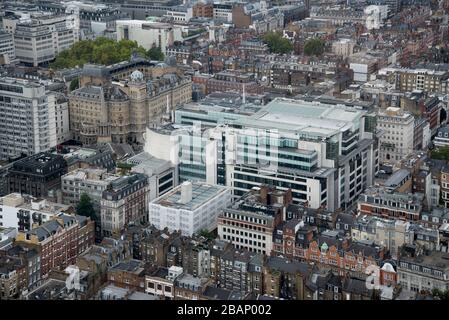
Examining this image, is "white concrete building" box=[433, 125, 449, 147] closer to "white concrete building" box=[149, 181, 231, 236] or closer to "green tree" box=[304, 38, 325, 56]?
"white concrete building" box=[149, 181, 231, 236]

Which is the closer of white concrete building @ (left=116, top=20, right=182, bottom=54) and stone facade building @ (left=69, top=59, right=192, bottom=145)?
stone facade building @ (left=69, top=59, right=192, bottom=145)

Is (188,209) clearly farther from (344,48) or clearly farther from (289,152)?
(344,48)

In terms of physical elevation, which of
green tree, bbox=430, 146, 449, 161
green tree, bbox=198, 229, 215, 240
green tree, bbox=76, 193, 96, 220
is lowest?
green tree, bbox=198, 229, 215, 240

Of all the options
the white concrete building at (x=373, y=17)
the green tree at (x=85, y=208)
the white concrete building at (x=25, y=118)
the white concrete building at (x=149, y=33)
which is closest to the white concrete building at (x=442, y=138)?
the green tree at (x=85, y=208)

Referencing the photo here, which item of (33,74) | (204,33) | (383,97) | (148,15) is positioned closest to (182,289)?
(383,97)

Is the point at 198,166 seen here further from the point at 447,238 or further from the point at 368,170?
the point at 447,238

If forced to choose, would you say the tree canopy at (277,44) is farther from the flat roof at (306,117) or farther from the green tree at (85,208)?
the green tree at (85,208)

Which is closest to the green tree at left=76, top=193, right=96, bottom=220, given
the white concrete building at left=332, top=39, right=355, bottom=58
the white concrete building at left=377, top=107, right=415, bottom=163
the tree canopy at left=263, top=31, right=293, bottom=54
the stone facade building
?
the stone facade building

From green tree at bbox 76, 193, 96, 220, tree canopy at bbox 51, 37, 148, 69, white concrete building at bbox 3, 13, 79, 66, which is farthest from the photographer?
white concrete building at bbox 3, 13, 79, 66
